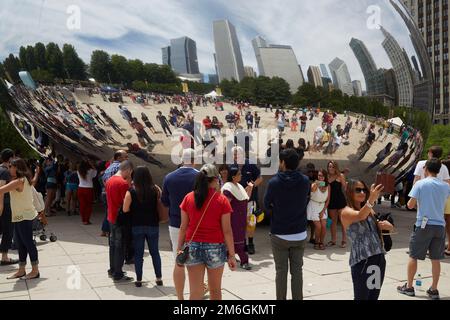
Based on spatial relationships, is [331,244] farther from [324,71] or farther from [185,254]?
[185,254]

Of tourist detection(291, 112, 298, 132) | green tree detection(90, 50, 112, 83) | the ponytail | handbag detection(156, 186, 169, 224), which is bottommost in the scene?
handbag detection(156, 186, 169, 224)

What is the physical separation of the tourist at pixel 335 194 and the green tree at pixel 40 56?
4.91 meters

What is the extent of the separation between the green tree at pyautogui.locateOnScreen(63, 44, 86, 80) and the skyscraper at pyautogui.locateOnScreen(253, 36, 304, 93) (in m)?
2.71

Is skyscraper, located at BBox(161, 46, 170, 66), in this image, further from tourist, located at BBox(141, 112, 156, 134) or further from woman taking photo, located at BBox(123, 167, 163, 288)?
woman taking photo, located at BBox(123, 167, 163, 288)

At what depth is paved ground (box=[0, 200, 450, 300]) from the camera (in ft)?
15.3

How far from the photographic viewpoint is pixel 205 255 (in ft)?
11.8

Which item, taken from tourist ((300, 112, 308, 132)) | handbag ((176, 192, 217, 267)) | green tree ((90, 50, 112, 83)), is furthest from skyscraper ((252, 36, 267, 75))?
handbag ((176, 192, 217, 267))

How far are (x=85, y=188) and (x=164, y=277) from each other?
403 centimetres

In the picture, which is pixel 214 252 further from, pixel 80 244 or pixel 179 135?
pixel 80 244

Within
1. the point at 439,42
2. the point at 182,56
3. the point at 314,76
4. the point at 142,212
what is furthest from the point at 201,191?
the point at 439,42

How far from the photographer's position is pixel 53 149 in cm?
1085
